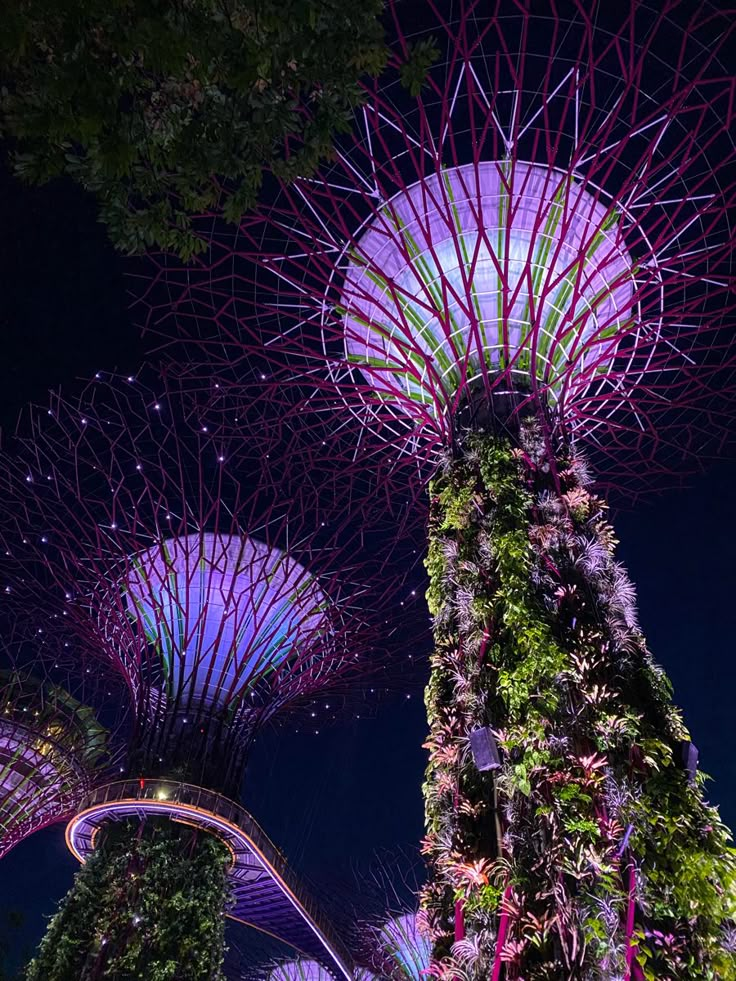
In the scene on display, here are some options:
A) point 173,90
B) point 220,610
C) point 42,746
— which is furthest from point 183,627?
point 173,90

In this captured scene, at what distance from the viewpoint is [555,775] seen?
734 cm

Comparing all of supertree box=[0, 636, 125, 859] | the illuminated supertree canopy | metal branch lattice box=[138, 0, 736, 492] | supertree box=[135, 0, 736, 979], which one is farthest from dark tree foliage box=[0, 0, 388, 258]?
the illuminated supertree canopy

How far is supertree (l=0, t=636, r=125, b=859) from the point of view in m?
26.5

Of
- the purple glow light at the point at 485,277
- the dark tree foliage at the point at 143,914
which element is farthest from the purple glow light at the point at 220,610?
the purple glow light at the point at 485,277

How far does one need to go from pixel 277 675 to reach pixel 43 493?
983 cm

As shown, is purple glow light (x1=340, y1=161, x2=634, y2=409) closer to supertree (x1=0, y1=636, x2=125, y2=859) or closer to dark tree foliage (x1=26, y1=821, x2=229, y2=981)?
dark tree foliage (x1=26, y1=821, x2=229, y2=981)

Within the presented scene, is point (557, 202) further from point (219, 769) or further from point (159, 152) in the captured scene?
point (219, 769)

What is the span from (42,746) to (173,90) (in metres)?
30.8

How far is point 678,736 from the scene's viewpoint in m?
7.73

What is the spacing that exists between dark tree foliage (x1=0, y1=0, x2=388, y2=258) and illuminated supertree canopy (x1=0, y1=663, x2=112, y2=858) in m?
25.6

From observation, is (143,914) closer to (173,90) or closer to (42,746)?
(42,746)

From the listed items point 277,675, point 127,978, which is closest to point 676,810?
point 127,978

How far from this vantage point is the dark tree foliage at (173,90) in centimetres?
459

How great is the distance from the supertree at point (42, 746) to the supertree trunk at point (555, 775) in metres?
21.1
